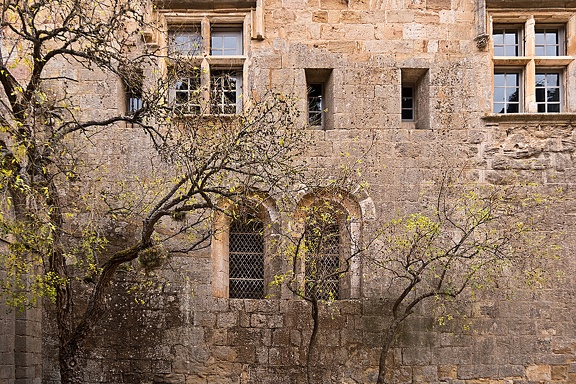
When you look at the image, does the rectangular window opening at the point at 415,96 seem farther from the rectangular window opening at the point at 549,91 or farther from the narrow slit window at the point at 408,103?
the rectangular window opening at the point at 549,91

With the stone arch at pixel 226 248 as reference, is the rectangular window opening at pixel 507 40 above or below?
above

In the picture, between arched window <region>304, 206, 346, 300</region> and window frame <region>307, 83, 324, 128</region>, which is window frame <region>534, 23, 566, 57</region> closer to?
window frame <region>307, 83, 324, 128</region>

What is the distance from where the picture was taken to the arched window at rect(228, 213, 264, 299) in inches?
332

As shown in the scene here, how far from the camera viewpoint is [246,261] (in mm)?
8516

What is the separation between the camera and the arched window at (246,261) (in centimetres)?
842

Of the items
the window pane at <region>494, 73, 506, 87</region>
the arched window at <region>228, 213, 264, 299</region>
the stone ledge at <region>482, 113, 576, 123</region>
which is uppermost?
the window pane at <region>494, 73, 506, 87</region>

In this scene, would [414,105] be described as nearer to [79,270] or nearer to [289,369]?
[289,369]

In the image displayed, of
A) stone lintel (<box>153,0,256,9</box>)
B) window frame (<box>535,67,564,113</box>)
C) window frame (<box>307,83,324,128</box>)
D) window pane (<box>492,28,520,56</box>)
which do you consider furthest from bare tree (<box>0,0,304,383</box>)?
window frame (<box>535,67,564,113</box>)

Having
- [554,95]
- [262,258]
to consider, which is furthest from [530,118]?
[262,258]

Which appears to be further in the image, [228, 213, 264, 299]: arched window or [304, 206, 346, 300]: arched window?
[228, 213, 264, 299]: arched window

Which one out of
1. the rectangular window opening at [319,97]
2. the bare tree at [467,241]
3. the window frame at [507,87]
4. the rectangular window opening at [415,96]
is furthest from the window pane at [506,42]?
the rectangular window opening at [319,97]

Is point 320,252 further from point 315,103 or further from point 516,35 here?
point 516,35

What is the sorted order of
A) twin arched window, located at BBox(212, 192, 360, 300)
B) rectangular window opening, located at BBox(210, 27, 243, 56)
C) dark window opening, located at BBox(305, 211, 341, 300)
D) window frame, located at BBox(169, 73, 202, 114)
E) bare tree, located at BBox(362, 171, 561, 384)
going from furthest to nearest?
rectangular window opening, located at BBox(210, 27, 243, 56)
twin arched window, located at BBox(212, 192, 360, 300)
bare tree, located at BBox(362, 171, 561, 384)
dark window opening, located at BBox(305, 211, 341, 300)
window frame, located at BBox(169, 73, 202, 114)

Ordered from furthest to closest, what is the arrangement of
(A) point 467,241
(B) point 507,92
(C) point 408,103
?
(C) point 408,103, (B) point 507,92, (A) point 467,241
